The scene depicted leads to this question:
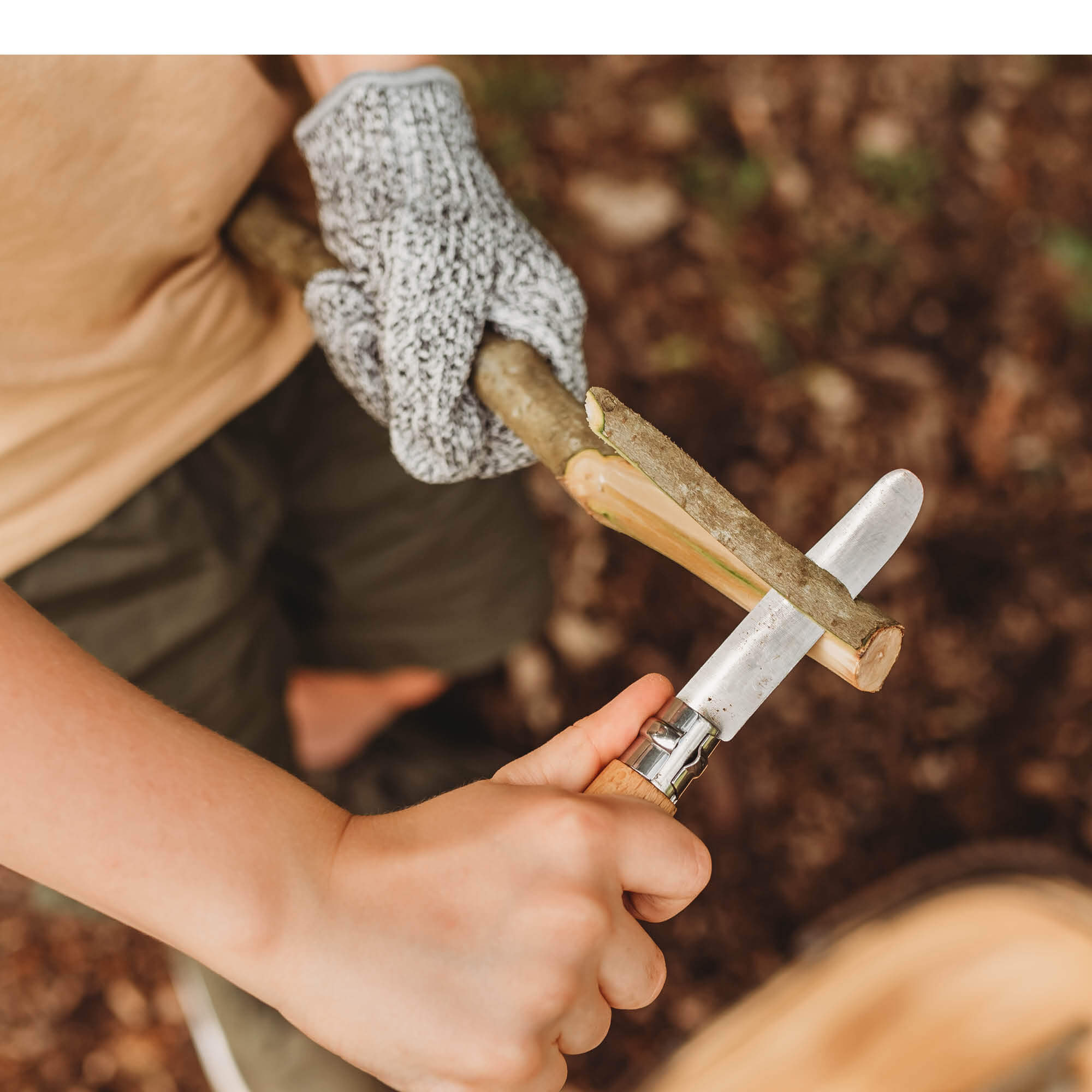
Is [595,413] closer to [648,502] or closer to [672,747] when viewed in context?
[648,502]

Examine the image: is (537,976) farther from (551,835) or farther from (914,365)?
(914,365)

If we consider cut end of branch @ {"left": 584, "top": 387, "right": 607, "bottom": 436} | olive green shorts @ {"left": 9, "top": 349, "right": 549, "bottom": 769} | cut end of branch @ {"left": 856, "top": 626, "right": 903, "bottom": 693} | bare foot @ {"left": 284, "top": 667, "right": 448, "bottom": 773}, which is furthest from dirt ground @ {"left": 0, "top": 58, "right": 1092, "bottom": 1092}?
cut end of branch @ {"left": 584, "top": 387, "right": 607, "bottom": 436}

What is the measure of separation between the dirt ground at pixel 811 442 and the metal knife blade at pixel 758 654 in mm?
1108

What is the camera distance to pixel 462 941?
607 millimetres

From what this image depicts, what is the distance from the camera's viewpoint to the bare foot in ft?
6.08

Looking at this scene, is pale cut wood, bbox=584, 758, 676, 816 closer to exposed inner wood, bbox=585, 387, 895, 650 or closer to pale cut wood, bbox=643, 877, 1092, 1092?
exposed inner wood, bbox=585, 387, 895, 650

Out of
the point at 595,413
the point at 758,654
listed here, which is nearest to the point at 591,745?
the point at 758,654

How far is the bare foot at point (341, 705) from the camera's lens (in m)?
1.85

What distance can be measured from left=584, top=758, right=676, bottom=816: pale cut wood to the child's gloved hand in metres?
0.04

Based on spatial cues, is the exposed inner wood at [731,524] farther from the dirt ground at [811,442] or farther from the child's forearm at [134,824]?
the dirt ground at [811,442]

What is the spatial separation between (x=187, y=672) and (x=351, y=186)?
0.68 meters

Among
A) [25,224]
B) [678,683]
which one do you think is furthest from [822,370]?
[25,224]

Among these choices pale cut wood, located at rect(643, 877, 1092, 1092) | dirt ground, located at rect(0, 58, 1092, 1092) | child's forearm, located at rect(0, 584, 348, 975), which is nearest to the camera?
child's forearm, located at rect(0, 584, 348, 975)

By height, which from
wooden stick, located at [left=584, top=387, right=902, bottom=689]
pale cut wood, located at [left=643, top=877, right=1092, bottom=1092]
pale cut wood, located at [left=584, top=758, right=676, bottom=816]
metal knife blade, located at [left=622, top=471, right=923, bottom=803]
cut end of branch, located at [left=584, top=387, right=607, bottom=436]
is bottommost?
pale cut wood, located at [left=643, top=877, right=1092, bottom=1092]
